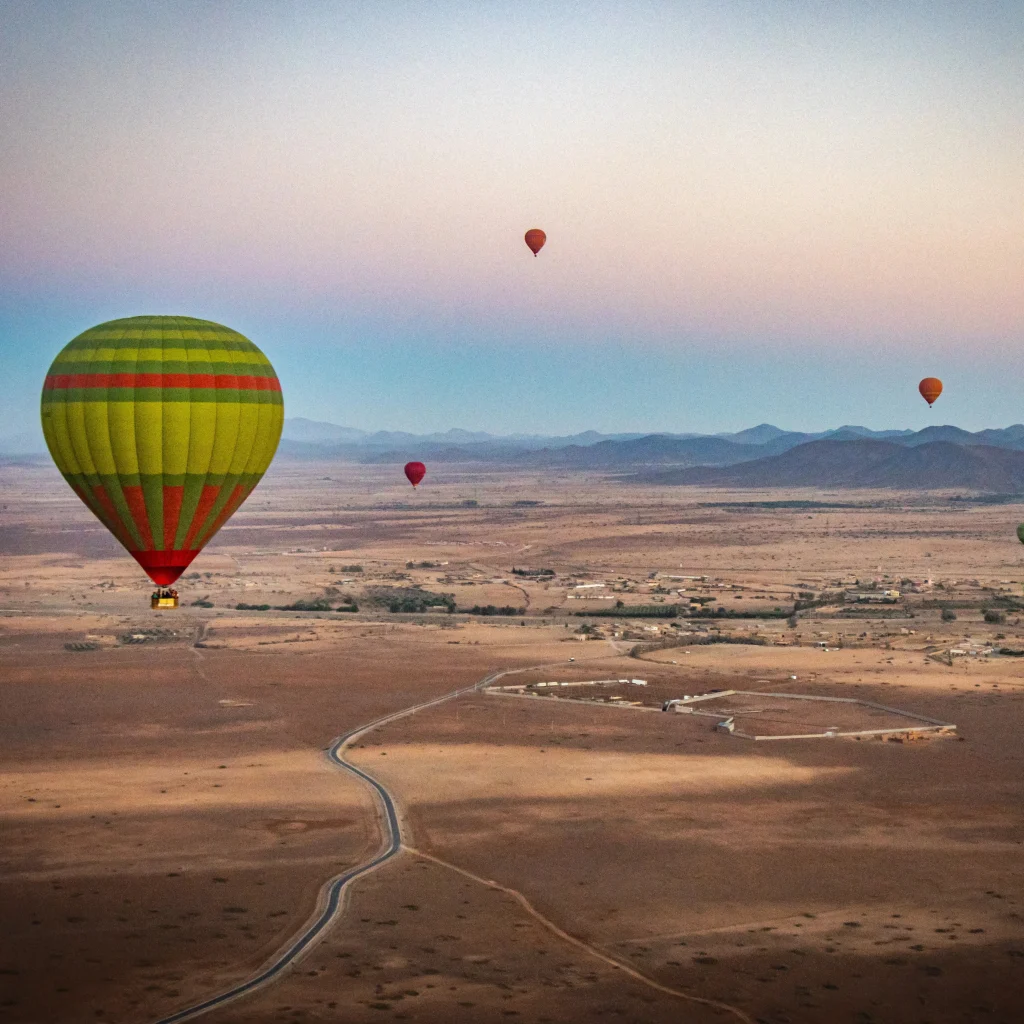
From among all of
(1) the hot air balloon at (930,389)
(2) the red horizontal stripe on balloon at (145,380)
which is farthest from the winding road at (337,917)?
(1) the hot air balloon at (930,389)

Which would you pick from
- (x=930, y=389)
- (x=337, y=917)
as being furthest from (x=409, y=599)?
(x=337, y=917)

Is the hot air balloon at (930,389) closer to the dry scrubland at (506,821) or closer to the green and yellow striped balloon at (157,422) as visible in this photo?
the dry scrubland at (506,821)

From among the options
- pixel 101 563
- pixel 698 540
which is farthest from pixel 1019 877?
pixel 698 540

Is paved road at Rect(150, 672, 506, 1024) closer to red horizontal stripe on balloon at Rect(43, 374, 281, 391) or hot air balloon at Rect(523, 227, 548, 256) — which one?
red horizontal stripe on balloon at Rect(43, 374, 281, 391)

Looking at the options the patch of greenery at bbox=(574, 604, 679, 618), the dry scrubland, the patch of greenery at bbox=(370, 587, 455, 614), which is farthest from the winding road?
the patch of greenery at bbox=(370, 587, 455, 614)

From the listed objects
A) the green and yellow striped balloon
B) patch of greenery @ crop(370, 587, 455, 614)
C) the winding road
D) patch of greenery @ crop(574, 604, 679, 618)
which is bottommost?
the winding road

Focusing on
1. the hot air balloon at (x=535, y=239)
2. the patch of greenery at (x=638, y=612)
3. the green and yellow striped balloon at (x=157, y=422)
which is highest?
the hot air balloon at (x=535, y=239)
